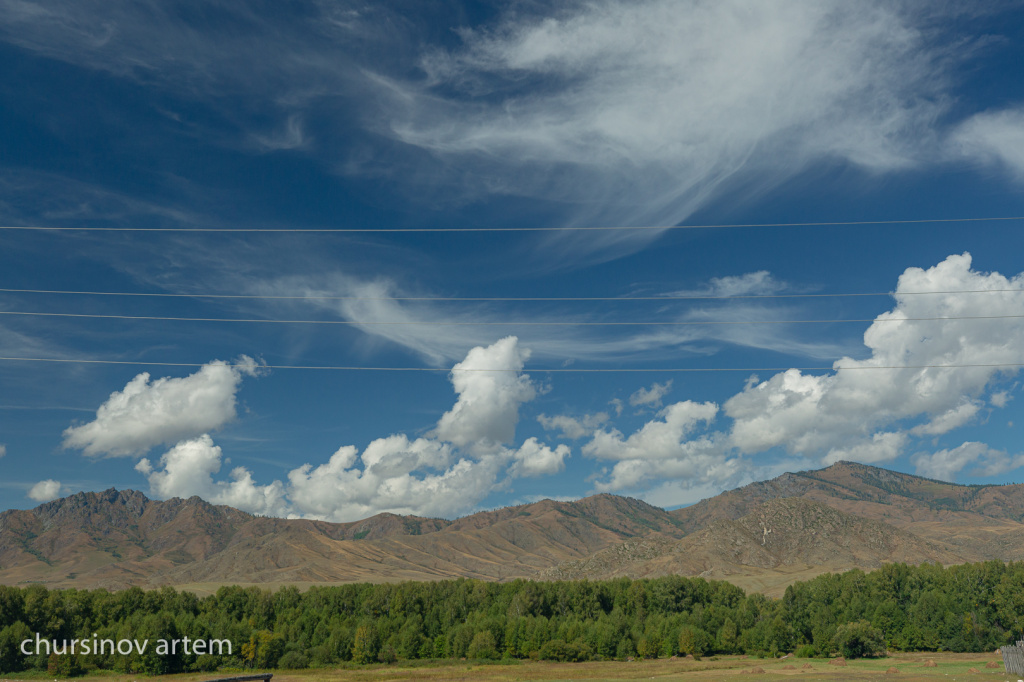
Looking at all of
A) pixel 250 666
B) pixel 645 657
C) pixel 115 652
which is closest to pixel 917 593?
pixel 645 657

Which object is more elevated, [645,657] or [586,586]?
[586,586]

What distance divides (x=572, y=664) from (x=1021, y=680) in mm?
74428

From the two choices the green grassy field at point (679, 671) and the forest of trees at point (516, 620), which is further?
the forest of trees at point (516, 620)

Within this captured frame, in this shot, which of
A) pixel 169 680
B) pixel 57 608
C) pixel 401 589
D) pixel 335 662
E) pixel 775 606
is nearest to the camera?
pixel 169 680

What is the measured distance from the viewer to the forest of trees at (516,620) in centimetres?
11281

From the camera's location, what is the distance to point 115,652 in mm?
103938

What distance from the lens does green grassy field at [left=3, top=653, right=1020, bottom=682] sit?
→ 8269 cm

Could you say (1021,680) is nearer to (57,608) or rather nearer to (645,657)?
(645,657)

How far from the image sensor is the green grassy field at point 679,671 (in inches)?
3255

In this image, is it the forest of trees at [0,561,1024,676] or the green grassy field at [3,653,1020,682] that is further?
the forest of trees at [0,561,1024,676]

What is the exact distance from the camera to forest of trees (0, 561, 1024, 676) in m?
113

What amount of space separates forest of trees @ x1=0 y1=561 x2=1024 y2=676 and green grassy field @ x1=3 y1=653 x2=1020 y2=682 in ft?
18.7

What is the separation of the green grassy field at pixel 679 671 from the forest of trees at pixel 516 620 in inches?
224

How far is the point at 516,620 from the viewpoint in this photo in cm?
13375
